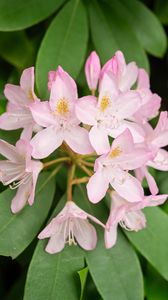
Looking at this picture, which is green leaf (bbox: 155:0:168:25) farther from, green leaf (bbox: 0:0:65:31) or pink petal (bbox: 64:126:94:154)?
pink petal (bbox: 64:126:94:154)

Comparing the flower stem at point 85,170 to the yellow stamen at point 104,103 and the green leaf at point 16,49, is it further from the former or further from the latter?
the green leaf at point 16,49

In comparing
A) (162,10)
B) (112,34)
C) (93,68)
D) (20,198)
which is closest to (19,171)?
(20,198)

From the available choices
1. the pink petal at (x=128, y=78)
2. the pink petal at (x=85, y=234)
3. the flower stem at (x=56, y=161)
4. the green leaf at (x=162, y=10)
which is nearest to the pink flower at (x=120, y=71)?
the pink petal at (x=128, y=78)

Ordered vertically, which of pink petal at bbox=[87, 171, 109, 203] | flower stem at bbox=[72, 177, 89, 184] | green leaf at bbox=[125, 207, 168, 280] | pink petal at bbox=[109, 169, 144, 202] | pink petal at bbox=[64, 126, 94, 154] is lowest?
green leaf at bbox=[125, 207, 168, 280]

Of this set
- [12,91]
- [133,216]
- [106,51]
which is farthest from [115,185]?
[106,51]

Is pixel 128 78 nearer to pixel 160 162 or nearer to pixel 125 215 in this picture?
pixel 160 162

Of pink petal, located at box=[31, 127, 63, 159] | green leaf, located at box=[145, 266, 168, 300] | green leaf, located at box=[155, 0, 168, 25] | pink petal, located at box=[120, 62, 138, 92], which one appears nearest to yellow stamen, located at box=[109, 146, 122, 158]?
pink petal, located at box=[31, 127, 63, 159]
